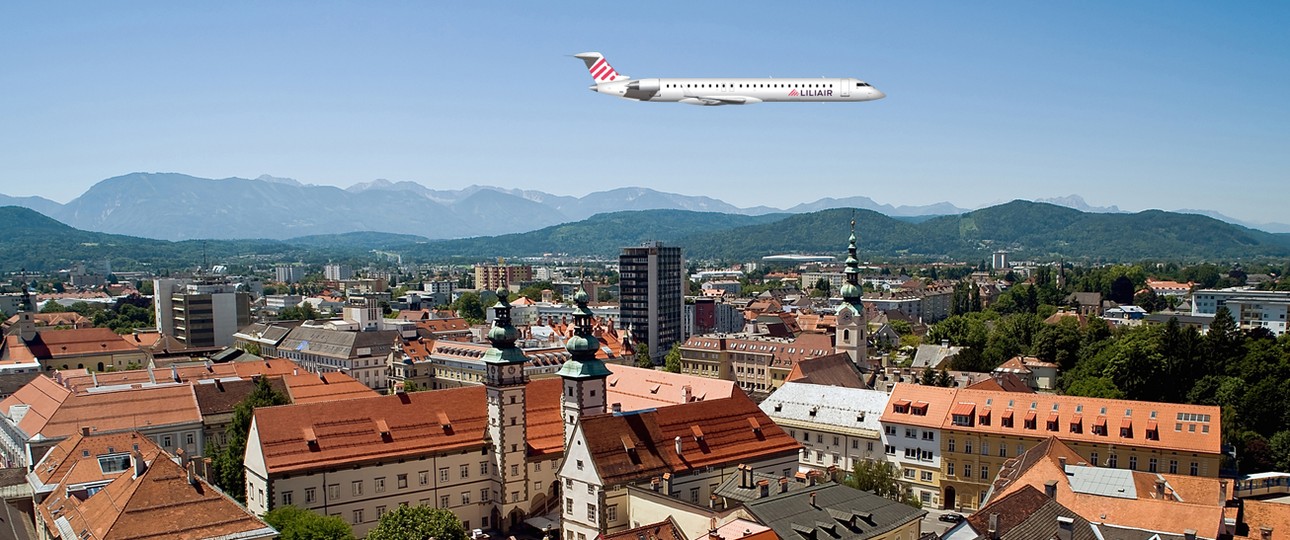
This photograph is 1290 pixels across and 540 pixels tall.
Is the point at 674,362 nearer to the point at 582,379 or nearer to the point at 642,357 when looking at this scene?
the point at 642,357

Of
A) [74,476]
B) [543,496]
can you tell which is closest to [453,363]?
[543,496]

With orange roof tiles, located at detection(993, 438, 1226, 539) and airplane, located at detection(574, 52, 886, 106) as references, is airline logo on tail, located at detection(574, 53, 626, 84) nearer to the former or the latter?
airplane, located at detection(574, 52, 886, 106)

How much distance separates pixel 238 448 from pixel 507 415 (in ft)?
55.9

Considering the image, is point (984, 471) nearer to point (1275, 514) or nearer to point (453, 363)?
point (1275, 514)

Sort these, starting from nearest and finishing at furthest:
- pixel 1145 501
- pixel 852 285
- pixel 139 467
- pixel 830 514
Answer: pixel 1145 501
pixel 830 514
pixel 139 467
pixel 852 285

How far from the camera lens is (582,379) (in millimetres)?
55594

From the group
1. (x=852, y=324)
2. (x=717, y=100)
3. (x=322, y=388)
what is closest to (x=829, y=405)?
(x=717, y=100)

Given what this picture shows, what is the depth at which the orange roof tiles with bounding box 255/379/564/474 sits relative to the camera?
52609 mm

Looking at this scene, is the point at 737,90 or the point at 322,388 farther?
the point at 322,388

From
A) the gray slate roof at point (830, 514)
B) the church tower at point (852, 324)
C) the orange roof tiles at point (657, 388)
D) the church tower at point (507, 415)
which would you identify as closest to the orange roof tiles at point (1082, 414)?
the orange roof tiles at point (657, 388)

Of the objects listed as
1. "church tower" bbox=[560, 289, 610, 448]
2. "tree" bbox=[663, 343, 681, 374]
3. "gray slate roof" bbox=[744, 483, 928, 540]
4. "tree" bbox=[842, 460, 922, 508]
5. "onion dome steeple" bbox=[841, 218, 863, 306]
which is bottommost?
"tree" bbox=[663, 343, 681, 374]

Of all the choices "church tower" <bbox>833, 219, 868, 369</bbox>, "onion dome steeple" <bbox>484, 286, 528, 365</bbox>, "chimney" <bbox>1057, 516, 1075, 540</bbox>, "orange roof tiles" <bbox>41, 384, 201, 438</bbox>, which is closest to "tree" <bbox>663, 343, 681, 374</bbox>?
"church tower" <bbox>833, 219, 868, 369</bbox>

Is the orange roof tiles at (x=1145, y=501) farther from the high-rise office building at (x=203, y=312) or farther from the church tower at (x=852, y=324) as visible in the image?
the high-rise office building at (x=203, y=312)

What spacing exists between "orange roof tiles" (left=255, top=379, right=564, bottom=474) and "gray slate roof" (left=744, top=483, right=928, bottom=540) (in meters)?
20.8
